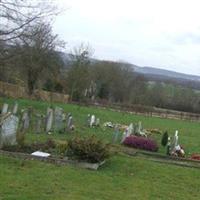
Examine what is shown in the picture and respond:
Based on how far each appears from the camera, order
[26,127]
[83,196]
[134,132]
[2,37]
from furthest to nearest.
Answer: [2,37] → [134,132] → [26,127] → [83,196]

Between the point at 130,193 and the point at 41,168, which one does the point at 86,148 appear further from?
the point at 130,193

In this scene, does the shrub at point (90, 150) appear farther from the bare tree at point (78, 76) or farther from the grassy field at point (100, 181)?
the bare tree at point (78, 76)

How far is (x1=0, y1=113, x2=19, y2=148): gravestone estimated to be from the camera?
14250mm

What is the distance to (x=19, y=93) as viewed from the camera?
55000 millimetres

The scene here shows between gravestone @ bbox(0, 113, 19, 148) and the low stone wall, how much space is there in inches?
1339

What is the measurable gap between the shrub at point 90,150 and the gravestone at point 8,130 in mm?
1950

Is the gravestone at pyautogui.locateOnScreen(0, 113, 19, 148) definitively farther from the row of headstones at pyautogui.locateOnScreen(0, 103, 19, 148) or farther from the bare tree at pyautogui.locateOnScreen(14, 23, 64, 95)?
A: the bare tree at pyautogui.locateOnScreen(14, 23, 64, 95)

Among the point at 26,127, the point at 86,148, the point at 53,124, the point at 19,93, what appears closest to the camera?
the point at 86,148

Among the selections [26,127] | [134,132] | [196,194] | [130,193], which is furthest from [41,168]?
[134,132]

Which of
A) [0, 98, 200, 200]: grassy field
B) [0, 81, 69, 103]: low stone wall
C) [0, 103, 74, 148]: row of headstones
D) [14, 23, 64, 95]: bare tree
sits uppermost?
[14, 23, 64, 95]: bare tree

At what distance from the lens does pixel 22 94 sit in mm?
55781

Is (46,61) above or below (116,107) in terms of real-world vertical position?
above

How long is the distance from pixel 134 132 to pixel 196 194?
44.2 feet

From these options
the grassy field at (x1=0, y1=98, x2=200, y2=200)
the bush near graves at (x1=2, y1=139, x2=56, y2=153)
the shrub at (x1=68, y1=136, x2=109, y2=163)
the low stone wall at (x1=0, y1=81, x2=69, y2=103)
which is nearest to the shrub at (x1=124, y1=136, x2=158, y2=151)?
the grassy field at (x1=0, y1=98, x2=200, y2=200)
